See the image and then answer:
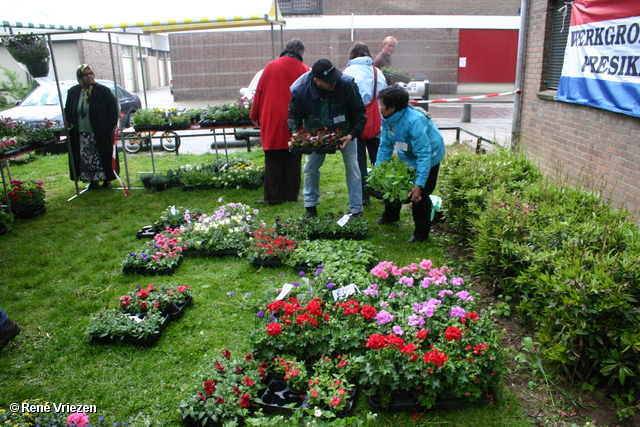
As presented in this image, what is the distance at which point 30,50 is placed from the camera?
25.0ft

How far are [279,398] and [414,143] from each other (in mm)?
2853

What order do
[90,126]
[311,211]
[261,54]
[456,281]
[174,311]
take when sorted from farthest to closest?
[261,54], [90,126], [311,211], [174,311], [456,281]

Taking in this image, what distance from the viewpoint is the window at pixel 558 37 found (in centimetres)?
676

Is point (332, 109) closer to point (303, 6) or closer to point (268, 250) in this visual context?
point (268, 250)

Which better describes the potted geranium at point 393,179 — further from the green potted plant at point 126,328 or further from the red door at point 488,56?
the red door at point 488,56

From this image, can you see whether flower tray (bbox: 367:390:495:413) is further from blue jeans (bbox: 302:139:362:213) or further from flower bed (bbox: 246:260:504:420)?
blue jeans (bbox: 302:139:362:213)

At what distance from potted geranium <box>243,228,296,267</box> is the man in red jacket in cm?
180

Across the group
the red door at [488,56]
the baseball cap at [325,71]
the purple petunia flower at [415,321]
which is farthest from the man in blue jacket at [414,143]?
the red door at [488,56]

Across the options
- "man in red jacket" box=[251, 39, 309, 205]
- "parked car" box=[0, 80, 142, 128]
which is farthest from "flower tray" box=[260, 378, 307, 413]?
"parked car" box=[0, 80, 142, 128]

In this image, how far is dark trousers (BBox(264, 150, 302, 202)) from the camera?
6.70 metres

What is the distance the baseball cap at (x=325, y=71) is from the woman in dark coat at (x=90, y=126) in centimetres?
373

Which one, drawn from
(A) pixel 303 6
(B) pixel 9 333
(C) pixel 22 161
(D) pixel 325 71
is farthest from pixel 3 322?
(A) pixel 303 6

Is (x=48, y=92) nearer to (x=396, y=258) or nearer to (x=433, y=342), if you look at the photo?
(x=396, y=258)

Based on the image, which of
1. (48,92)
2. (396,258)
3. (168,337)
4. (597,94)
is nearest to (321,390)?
(168,337)
